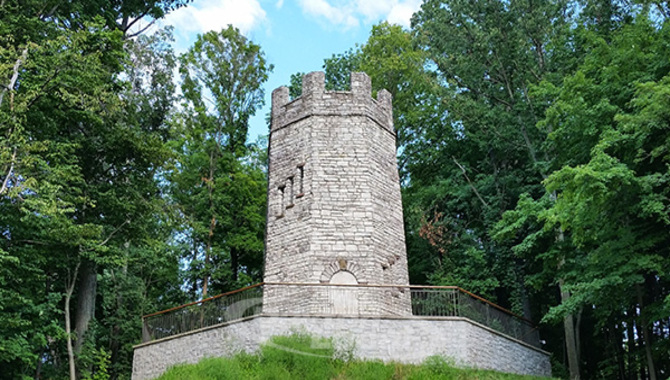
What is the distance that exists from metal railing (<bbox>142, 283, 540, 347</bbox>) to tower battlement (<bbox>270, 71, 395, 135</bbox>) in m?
4.74

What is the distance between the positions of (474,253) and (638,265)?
665 centimetres

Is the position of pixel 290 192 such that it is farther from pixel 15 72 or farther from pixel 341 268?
pixel 15 72

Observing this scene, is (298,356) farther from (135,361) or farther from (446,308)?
(135,361)

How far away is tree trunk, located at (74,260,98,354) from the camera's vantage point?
56.7 feet

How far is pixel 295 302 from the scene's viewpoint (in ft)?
48.3

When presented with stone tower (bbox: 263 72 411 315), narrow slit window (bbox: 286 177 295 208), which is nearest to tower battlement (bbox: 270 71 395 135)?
stone tower (bbox: 263 72 411 315)

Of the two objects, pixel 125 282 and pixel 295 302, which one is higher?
pixel 125 282

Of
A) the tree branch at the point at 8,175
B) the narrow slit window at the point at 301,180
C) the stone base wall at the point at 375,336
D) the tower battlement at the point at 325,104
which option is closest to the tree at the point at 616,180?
the stone base wall at the point at 375,336

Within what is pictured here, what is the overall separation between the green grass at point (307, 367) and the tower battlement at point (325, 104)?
20.3ft

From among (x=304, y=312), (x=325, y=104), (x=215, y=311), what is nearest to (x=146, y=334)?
(x=215, y=311)

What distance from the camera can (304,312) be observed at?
1434cm

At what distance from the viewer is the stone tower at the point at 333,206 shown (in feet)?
49.1

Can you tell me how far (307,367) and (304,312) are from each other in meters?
1.52

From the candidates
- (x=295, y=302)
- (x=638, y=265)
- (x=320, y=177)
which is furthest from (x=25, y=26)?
(x=638, y=265)
